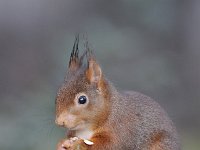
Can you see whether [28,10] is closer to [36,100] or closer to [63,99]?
[36,100]

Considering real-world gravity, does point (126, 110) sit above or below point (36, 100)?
below

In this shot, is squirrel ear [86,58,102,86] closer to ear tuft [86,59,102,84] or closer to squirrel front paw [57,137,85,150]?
ear tuft [86,59,102,84]

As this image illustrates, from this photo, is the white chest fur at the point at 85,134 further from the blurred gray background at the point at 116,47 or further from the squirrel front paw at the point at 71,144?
the blurred gray background at the point at 116,47

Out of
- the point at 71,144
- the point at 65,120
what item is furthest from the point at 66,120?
the point at 71,144

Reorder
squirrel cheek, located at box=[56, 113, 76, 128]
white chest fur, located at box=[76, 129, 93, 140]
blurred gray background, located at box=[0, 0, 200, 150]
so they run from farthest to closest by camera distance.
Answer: blurred gray background, located at box=[0, 0, 200, 150] < white chest fur, located at box=[76, 129, 93, 140] < squirrel cheek, located at box=[56, 113, 76, 128]

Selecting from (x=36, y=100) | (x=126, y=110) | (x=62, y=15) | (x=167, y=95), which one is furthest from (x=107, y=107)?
(x=62, y=15)

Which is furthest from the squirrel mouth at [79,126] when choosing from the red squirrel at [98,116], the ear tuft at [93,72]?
the ear tuft at [93,72]

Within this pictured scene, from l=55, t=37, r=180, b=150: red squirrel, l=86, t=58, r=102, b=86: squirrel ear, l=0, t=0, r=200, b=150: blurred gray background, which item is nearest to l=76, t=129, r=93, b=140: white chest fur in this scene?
l=55, t=37, r=180, b=150: red squirrel
